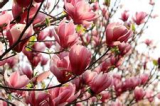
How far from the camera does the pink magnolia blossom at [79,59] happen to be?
1.12 metres

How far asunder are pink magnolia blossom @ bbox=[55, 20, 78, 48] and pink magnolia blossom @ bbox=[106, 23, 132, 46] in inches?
6.6

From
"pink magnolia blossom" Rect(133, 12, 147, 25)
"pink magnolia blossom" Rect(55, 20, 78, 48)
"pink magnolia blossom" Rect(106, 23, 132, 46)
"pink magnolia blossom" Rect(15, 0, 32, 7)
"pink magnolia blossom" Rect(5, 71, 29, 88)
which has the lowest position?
"pink magnolia blossom" Rect(133, 12, 147, 25)

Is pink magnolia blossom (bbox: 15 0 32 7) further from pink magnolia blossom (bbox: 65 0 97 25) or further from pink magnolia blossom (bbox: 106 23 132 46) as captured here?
pink magnolia blossom (bbox: 106 23 132 46)

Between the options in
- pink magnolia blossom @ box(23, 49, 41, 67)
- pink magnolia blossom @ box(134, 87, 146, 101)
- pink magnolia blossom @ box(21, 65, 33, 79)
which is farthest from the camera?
pink magnolia blossom @ box(134, 87, 146, 101)

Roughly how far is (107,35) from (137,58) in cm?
581

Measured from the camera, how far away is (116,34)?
1.31 meters

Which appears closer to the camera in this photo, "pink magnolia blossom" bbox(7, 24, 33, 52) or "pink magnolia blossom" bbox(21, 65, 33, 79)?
"pink magnolia blossom" bbox(7, 24, 33, 52)

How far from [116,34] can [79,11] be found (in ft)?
0.66

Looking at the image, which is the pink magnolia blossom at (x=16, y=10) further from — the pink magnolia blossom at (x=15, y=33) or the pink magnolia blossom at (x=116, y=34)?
the pink magnolia blossom at (x=116, y=34)

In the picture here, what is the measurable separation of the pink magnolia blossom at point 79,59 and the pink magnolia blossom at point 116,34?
0.22 meters

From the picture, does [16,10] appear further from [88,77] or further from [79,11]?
[88,77]

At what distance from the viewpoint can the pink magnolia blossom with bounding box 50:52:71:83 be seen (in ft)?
3.87

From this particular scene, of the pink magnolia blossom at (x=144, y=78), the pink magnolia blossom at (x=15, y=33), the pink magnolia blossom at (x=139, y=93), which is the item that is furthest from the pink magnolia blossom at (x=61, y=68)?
the pink magnolia blossom at (x=144, y=78)

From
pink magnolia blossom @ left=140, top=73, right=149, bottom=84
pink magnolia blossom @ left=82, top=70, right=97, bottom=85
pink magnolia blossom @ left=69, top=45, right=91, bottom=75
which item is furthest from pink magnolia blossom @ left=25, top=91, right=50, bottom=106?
pink magnolia blossom @ left=140, top=73, right=149, bottom=84
